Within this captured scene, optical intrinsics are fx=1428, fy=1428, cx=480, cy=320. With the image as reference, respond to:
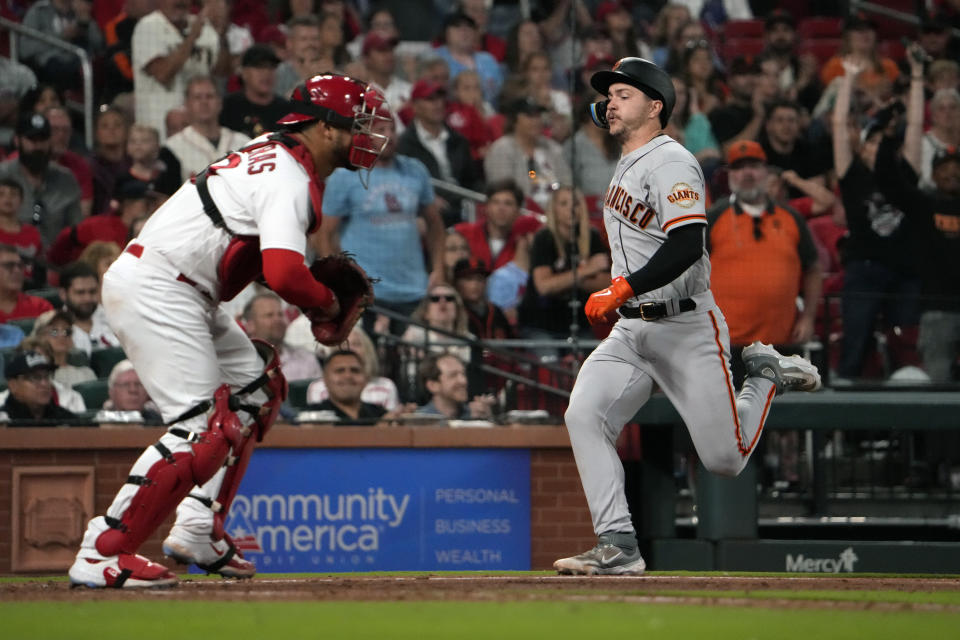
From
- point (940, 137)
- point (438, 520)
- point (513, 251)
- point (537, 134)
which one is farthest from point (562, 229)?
point (940, 137)

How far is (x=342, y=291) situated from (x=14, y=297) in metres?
3.65

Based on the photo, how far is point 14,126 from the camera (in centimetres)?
933

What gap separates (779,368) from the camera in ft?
19.6

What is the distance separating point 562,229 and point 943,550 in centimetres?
300

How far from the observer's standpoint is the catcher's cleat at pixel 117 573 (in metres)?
5.04

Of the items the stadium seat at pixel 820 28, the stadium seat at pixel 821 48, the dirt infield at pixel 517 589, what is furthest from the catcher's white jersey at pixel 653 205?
the stadium seat at pixel 820 28

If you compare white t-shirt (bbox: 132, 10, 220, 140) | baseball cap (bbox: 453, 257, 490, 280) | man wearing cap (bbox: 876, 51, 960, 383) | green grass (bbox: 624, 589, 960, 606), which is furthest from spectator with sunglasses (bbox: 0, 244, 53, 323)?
man wearing cap (bbox: 876, 51, 960, 383)

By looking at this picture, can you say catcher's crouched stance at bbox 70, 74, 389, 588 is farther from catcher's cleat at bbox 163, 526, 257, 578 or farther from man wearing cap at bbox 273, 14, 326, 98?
man wearing cap at bbox 273, 14, 326, 98

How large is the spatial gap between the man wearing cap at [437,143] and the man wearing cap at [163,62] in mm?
1521

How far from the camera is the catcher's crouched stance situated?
16.7 feet

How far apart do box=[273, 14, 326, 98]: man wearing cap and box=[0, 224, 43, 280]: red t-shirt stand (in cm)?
220

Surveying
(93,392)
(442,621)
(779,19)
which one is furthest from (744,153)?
(442,621)

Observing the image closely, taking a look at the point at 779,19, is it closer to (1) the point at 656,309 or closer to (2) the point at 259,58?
(2) the point at 259,58

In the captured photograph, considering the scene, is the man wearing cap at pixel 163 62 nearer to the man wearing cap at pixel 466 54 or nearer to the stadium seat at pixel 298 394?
the stadium seat at pixel 298 394
